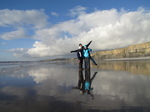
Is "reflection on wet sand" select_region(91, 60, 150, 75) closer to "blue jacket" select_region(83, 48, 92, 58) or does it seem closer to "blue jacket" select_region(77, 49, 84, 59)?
"blue jacket" select_region(83, 48, 92, 58)

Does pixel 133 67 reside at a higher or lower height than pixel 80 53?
lower

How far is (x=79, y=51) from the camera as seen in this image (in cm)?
1190

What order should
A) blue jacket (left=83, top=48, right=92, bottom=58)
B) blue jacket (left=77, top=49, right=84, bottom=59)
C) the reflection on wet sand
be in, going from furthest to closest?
1. blue jacket (left=77, top=49, right=84, bottom=59)
2. blue jacket (left=83, top=48, right=92, bottom=58)
3. the reflection on wet sand

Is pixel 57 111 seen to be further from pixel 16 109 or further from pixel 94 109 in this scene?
pixel 16 109

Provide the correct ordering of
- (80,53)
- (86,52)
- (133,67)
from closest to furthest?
(86,52)
(80,53)
(133,67)

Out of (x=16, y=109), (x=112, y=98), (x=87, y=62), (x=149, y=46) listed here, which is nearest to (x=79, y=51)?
Answer: (x=87, y=62)

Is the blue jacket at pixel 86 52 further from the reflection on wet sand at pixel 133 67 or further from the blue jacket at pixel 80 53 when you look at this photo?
the reflection on wet sand at pixel 133 67

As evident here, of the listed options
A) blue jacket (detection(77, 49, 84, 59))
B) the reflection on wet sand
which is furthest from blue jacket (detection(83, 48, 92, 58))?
the reflection on wet sand

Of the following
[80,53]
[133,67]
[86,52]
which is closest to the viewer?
[86,52]

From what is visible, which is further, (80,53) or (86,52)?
(80,53)

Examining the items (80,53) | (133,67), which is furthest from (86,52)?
(133,67)

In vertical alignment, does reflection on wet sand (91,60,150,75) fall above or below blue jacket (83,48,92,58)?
below

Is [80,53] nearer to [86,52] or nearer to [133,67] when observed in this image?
[86,52]

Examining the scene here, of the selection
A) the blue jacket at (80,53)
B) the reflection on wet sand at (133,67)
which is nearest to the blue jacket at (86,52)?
the blue jacket at (80,53)
